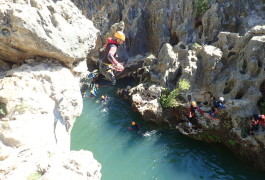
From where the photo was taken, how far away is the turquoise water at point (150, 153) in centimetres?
1288

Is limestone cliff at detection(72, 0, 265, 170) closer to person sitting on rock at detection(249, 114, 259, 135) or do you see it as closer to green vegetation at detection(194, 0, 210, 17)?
green vegetation at detection(194, 0, 210, 17)

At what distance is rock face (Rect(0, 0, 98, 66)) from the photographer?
7090 millimetres

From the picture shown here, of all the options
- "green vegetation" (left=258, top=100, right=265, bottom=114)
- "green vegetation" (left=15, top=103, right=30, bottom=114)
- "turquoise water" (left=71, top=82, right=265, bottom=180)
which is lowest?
"turquoise water" (left=71, top=82, right=265, bottom=180)

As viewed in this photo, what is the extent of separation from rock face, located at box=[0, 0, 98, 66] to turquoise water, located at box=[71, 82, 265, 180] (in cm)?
788

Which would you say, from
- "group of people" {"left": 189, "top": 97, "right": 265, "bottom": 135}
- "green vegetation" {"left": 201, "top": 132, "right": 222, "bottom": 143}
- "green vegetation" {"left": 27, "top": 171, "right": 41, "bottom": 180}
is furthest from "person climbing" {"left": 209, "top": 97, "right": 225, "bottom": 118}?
"green vegetation" {"left": 27, "top": 171, "right": 41, "bottom": 180}

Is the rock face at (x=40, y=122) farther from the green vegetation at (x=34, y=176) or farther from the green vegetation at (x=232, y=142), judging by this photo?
the green vegetation at (x=232, y=142)

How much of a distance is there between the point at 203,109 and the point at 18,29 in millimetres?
12761

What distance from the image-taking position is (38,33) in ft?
24.5

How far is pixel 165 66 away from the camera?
59.5 ft

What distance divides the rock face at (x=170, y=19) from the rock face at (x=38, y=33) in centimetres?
1543

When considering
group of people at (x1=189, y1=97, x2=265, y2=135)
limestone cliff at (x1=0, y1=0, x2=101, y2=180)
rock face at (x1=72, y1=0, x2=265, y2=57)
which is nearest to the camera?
limestone cliff at (x1=0, y1=0, x2=101, y2=180)

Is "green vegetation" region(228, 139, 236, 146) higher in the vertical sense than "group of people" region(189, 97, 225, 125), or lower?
lower

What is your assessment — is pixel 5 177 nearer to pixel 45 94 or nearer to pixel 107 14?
pixel 45 94

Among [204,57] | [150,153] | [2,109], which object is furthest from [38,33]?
[204,57]
